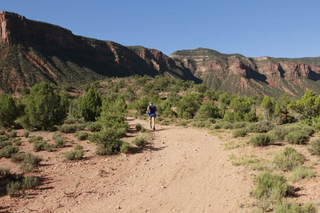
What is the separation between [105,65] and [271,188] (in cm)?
11793

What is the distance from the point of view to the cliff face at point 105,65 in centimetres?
7328

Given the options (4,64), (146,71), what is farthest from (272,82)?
(4,64)

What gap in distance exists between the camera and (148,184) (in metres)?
6.17

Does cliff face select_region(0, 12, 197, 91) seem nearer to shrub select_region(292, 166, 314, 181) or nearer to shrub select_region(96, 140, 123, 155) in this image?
shrub select_region(96, 140, 123, 155)

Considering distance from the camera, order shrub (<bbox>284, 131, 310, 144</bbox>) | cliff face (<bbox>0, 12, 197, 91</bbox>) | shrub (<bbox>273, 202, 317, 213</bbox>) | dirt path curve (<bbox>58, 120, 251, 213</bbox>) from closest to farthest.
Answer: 1. shrub (<bbox>273, 202, 317, 213</bbox>)
2. dirt path curve (<bbox>58, 120, 251, 213</bbox>)
3. shrub (<bbox>284, 131, 310, 144</bbox>)
4. cliff face (<bbox>0, 12, 197, 91</bbox>)

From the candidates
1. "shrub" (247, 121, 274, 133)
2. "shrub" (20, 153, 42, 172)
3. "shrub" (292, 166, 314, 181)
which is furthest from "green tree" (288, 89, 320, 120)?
"shrub" (20, 153, 42, 172)

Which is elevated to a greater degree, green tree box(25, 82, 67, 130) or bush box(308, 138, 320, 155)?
green tree box(25, 82, 67, 130)

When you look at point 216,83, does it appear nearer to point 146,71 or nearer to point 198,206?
point 146,71

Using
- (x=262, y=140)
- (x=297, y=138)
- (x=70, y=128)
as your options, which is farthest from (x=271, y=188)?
(x=70, y=128)

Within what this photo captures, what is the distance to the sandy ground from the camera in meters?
4.89

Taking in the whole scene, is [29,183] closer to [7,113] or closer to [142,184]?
[142,184]

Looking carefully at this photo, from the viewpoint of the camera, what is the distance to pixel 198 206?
4.81m

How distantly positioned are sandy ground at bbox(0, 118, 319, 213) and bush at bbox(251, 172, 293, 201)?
0.30m

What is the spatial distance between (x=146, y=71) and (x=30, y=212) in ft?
465
